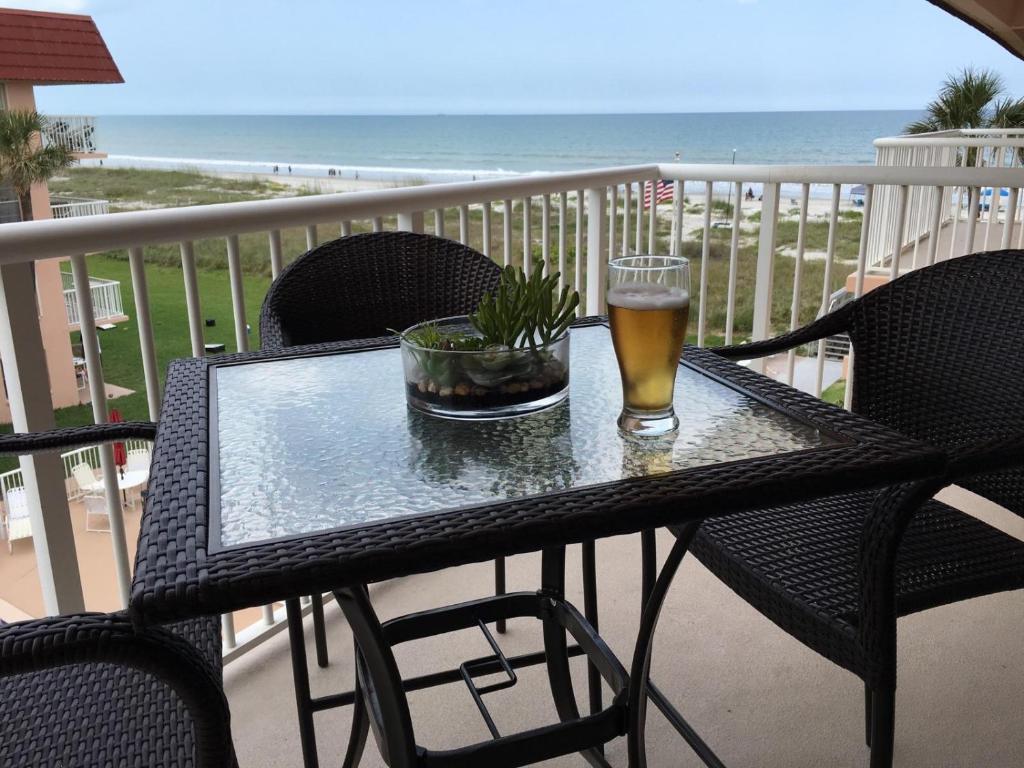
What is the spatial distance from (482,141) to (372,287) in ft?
138

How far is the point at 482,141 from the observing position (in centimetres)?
4241

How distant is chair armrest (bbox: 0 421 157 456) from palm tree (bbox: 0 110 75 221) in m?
16.3

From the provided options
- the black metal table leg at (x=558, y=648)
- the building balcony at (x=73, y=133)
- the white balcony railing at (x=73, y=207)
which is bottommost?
the white balcony railing at (x=73, y=207)

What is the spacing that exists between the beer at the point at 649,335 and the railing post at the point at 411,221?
4.80ft

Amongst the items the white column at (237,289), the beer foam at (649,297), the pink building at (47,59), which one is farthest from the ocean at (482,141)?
the beer foam at (649,297)

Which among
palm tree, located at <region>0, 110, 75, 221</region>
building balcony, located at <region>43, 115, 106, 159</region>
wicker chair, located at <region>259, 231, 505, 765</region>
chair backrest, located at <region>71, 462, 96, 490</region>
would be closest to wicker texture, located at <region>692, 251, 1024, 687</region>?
wicker chair, located at <region>259, 231, 505, 765</region>

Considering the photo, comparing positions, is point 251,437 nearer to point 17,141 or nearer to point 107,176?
point 17,141

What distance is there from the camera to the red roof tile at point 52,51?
14.8 meters

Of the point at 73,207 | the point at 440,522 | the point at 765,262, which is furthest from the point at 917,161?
the point at 73,207

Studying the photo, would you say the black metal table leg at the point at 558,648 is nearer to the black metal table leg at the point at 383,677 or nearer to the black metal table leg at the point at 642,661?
the black metal table leg at the point at 642,661

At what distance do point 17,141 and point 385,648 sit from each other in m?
17.2

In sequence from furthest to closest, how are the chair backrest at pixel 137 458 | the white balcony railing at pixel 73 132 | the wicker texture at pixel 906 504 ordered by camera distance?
the white balcony railing at pixel 73 132
the chair backrest at pixel 137 458
the wicker texture at pixel 906 504

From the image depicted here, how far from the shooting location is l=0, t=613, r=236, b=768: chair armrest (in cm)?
88

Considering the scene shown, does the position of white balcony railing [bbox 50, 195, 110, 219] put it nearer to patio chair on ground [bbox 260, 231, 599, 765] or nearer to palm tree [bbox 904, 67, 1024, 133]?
palm tree [bbox 904, 67, 1024, 133]
